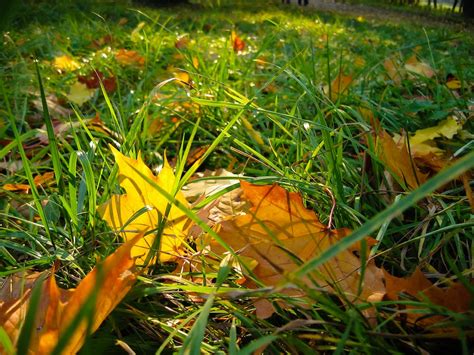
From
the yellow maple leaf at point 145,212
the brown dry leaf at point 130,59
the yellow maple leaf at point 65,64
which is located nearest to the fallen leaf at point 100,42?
the yellow maple leaf at point 65,64

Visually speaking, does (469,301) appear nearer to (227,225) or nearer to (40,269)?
(227,225)

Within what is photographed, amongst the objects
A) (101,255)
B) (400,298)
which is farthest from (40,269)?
(400,298)

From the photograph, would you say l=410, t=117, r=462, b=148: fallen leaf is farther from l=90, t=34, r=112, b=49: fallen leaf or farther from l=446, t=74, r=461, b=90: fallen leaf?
l=90, t=34, r=112, b=49: fallen leaf

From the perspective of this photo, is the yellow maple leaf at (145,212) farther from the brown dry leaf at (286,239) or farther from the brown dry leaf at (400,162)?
the brown dry leaf at (400,162)

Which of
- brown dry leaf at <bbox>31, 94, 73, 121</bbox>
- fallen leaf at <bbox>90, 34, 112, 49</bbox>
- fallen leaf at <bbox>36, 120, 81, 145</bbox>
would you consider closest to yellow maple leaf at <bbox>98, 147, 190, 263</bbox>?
fallen leaf at <bbox>36, 120, 81, 145</bbox>

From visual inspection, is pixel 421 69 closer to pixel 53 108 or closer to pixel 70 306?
pixel 53 108

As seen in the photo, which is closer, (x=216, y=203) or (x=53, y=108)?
(x=216, y=203)

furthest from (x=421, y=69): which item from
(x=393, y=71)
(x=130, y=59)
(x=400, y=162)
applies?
(x=130, y=59)
